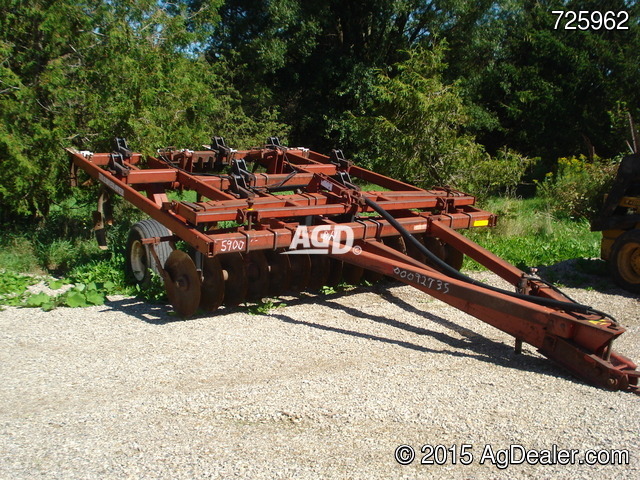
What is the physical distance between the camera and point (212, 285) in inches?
245

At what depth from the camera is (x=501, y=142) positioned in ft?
71.4

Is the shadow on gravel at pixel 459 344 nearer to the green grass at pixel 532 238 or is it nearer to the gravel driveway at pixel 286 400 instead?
the gravel driveway at pixel 286 400

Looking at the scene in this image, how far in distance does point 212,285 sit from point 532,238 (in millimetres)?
6078

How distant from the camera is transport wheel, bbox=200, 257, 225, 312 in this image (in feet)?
20.3

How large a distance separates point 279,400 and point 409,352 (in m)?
1.44

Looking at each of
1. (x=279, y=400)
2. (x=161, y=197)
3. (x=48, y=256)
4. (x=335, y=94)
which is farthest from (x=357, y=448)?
(x=335, y=94)

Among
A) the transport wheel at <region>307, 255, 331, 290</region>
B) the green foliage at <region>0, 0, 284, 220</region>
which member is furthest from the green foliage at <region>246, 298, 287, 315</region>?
the green foliage at <region>0, 0, 284, 220</region>

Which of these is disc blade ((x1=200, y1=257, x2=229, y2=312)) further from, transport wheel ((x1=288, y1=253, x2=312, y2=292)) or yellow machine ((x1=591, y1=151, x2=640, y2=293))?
yellow machine ((x1=591, y1=151, x2=640, y2=293))

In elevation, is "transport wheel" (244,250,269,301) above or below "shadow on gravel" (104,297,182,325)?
above

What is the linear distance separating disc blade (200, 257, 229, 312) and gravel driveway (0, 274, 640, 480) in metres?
0.21

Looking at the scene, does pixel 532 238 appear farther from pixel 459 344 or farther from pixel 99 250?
pixel 99 250

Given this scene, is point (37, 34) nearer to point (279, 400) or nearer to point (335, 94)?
point (279, 400)

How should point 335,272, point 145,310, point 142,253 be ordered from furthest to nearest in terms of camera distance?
point 142,253 < point 335,272 < point 145,310

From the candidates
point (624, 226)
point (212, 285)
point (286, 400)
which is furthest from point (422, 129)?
point (286, 400)
